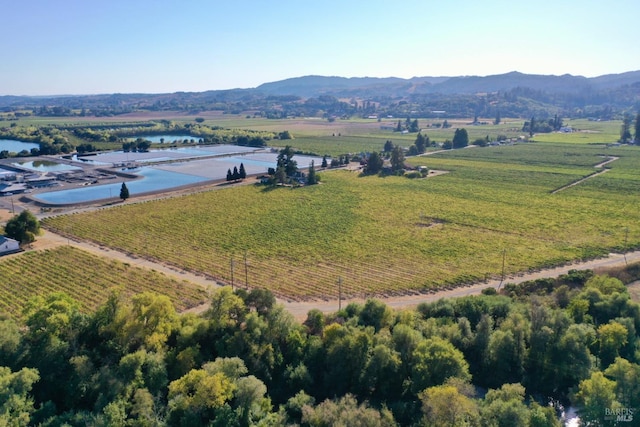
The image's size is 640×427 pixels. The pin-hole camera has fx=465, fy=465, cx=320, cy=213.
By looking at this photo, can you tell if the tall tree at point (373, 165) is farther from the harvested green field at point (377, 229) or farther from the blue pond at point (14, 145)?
the blue pond at point (14, 145)

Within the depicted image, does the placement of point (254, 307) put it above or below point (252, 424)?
above

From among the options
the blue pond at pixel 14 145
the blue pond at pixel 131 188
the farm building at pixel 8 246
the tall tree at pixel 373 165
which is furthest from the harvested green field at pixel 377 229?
the blue pond at pixel 14 145

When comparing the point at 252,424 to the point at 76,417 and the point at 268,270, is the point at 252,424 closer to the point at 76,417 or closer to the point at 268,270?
the point at 76,417

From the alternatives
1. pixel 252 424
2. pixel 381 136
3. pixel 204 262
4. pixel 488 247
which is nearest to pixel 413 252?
pixel 488 247

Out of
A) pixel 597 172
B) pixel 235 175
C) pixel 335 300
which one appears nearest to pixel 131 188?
pixel 235 175

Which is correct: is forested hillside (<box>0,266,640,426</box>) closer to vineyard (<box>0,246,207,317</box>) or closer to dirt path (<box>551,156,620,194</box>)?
vineyard (<box>0,246,207,317</box>)
